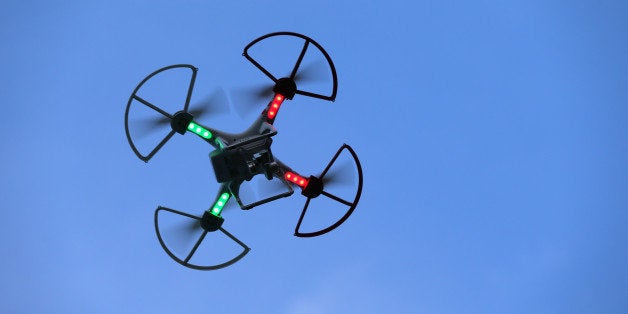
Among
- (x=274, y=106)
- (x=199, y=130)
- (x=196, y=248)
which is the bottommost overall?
(x=196, y=248)

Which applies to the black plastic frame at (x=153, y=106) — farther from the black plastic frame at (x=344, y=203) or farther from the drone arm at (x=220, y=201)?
the black plastic frame at (x=344, y=203)

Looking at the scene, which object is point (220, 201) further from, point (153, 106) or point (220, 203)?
point (153, 106)

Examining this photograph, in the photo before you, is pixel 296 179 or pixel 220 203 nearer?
pixel 296 179

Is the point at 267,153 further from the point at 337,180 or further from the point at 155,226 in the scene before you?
the point at 155,226

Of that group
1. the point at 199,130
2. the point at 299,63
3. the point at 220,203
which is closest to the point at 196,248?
the point at 220,203

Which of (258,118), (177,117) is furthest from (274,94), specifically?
(177,117)
